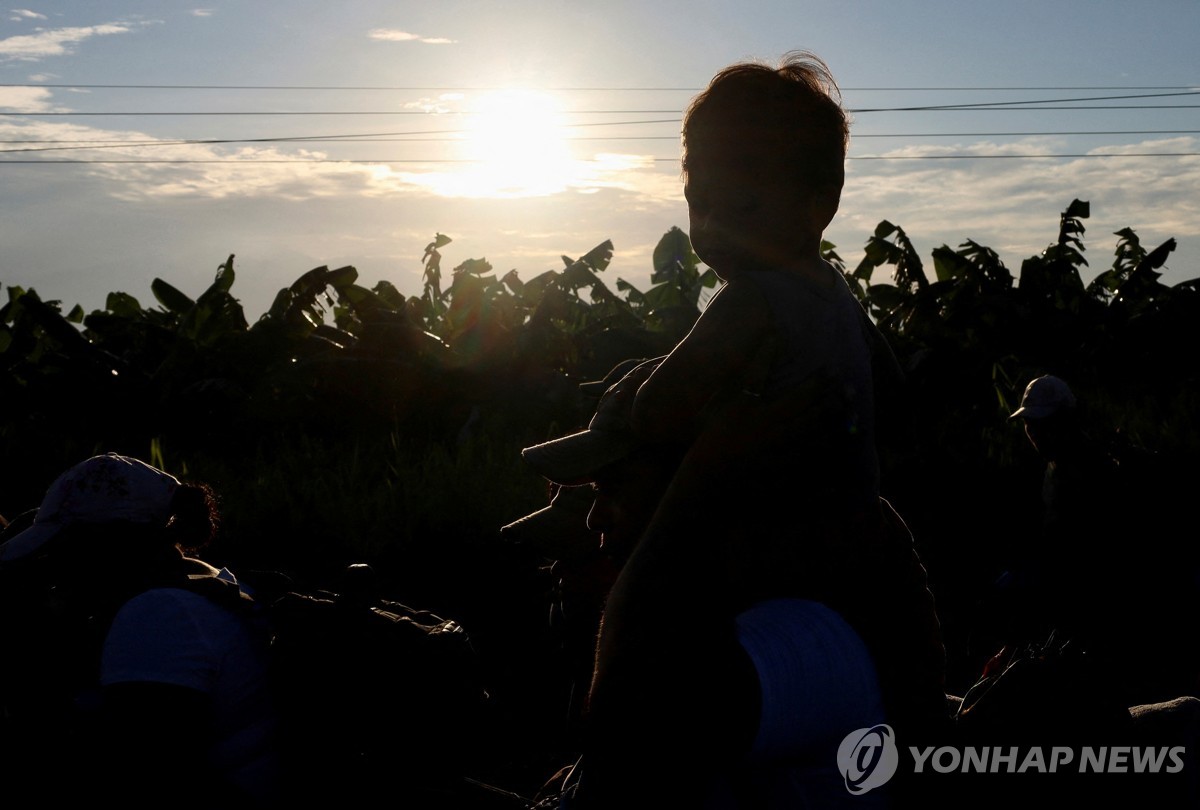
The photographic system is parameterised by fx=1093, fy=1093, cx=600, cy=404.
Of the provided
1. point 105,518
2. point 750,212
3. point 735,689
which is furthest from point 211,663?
point 750,212

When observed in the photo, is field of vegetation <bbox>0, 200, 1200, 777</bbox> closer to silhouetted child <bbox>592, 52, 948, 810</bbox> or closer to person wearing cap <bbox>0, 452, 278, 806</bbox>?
person wearing cap <bbox>0, 452, 278, 806</bbox>

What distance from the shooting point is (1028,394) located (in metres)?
6.27

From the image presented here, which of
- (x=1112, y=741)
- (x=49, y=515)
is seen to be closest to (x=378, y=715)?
(x=49, y=515)

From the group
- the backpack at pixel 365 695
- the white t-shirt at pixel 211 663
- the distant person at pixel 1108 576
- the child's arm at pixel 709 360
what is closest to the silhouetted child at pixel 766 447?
the child's arm at pixel 709 360

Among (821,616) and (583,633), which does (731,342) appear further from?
(583,633)

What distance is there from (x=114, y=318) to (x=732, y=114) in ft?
41.2

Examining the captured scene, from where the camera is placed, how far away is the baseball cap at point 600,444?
71.7 inches

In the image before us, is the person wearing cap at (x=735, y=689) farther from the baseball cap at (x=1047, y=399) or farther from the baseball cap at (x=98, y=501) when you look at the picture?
the baseball cap at (x=1047, y=399)

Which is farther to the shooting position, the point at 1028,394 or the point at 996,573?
the point at 996,573

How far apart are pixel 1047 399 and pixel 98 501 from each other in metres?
5.10

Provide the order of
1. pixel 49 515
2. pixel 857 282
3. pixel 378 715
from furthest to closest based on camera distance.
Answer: pixel 857 282
pixel 49 515
pixel 378 715

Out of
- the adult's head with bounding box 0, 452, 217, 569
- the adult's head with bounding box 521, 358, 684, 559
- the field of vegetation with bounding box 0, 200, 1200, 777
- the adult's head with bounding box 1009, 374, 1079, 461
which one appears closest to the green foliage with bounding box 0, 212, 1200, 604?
the field of vegetation with bounding box 0, 200, 1200, 777

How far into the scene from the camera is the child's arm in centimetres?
168

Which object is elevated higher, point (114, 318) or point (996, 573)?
point (114, 318)
